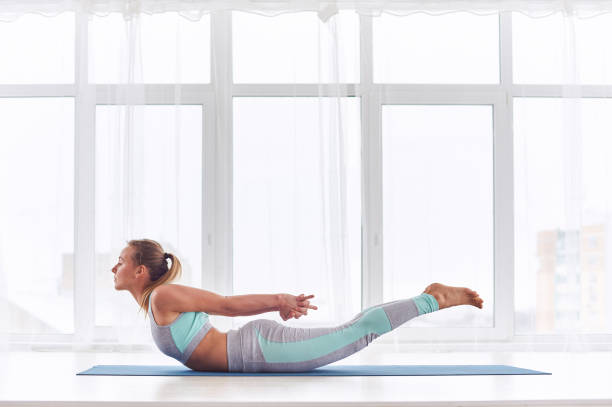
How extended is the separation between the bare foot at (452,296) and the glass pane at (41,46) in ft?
8.35

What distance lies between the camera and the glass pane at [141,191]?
3705 mm

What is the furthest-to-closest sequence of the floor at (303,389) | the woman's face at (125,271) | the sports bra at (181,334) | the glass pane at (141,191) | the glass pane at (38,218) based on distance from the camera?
the glass pane at (38,218) → the glass pane at (141,191) → the woman's face at (125,271) → the sports bra at (181,334) → the floor at (303,389)

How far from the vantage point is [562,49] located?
381 cm

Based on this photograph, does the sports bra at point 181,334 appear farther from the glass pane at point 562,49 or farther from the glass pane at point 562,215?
the glass pane at point 562,49

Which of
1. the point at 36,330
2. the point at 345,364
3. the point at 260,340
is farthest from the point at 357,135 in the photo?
the point at 36,330

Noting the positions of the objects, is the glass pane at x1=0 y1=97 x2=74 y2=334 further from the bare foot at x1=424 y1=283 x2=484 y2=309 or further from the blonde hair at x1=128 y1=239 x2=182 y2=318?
the bare foot at x1=424 y1=283 x2=484 y2=309

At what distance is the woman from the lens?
247 centimetres

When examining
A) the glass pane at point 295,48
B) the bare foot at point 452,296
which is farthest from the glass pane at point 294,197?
the bare foot at point 452,296

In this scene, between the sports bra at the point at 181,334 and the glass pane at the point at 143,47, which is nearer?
the sports bra at the point at 181,334

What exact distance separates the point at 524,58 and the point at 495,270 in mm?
1252

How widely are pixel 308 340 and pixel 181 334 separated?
48 cm

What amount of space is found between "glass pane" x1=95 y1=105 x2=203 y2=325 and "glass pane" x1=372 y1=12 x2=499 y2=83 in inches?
48.6

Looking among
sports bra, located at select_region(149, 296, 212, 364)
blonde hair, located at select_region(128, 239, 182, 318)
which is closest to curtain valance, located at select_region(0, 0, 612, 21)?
blonde hair, located at select_region(128, 239, 182, 318)

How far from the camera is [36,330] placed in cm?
378
